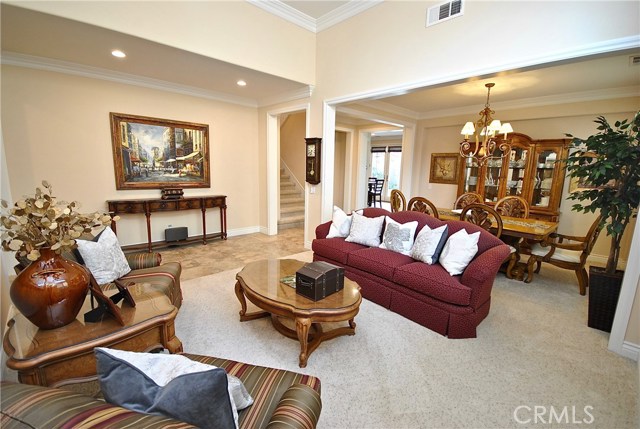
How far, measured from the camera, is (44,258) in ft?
4.91

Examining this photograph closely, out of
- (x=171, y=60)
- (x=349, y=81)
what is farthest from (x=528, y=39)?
(x=171, y=60)

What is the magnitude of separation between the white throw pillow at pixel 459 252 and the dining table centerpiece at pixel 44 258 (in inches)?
110

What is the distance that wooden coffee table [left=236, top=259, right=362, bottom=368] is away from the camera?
79.5 inches

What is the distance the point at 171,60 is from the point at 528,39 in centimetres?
401

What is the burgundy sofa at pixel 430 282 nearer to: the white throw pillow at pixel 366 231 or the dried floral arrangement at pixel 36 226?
the white throw pillow at pixel 366 231

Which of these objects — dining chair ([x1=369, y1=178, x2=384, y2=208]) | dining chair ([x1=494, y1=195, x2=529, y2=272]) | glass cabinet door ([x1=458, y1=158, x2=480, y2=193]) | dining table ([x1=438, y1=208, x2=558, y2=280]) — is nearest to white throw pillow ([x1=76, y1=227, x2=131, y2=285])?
dining table ([x1=438, y1=208, x2=558, y2=280])

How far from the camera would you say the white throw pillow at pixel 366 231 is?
3.51 metres

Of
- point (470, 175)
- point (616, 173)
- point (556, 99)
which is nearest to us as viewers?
point (616, 173)

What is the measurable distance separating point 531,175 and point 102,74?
719cm

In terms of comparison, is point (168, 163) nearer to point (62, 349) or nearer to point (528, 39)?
point (62, 349)

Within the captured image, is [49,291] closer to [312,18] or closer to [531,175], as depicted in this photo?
[312,18]

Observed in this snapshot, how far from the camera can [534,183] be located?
5078 mm

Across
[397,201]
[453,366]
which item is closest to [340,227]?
[397,201]

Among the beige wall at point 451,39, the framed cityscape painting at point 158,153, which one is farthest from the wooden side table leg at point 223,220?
the beige wall at point 451,39
